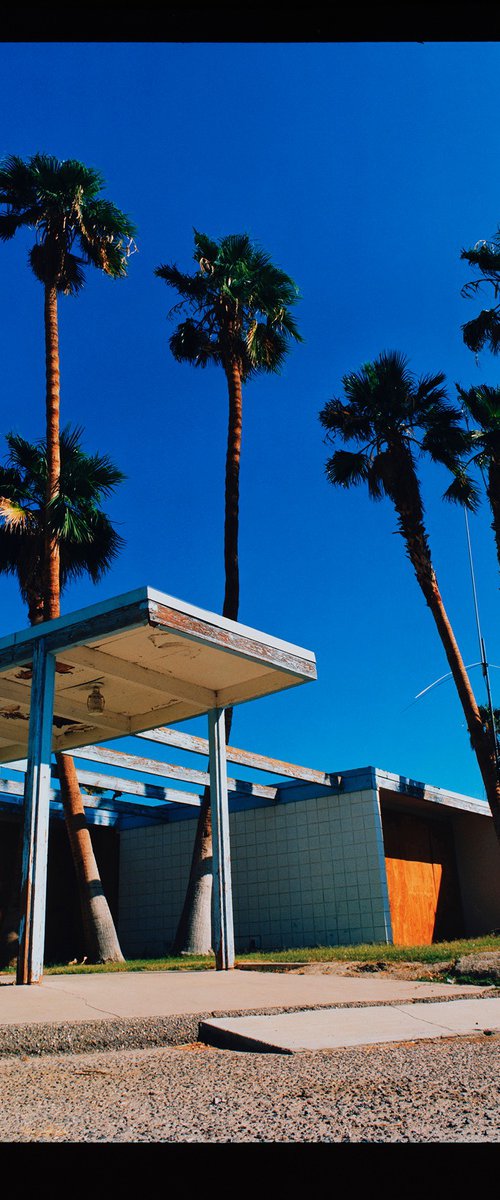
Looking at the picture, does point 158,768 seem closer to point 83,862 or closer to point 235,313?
point 83,862

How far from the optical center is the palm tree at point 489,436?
16.7 metres

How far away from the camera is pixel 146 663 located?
779cm

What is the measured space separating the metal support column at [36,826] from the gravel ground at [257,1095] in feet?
8.00

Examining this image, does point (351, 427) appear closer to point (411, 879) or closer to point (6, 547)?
point (6, 547)

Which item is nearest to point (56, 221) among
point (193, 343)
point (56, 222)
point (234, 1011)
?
point (56, 222)

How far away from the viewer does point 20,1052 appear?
387 cm

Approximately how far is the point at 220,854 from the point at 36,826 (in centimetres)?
216

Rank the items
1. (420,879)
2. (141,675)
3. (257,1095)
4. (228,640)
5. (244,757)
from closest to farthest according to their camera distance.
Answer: (257,1095), (228,640), (141,675), (244,757), (420,879)

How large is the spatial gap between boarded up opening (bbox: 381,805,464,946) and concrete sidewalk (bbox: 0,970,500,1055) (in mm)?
9767

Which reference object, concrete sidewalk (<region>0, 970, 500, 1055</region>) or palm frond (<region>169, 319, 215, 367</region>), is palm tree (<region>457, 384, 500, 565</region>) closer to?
palm frond (<region>169, 319, 215, 367</region>)

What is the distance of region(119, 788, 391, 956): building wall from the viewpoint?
586 inches

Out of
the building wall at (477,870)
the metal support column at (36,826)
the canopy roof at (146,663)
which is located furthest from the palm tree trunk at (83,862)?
the building wall at (477,870)
